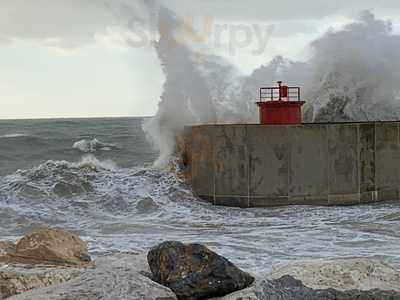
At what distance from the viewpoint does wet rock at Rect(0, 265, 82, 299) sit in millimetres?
3910

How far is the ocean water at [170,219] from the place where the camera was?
282 inches

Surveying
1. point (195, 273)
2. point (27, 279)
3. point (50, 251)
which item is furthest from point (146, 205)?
point (195, 273)

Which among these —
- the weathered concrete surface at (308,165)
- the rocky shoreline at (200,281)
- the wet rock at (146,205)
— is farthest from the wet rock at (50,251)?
the weathered concrete surface at (308,165)

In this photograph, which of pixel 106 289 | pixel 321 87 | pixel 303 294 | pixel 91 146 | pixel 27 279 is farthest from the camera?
pixel 91 146

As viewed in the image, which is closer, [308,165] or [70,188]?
[308,165]

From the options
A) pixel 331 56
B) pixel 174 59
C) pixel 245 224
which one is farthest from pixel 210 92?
pixel 245 224

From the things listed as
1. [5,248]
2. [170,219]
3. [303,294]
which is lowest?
[170,219]

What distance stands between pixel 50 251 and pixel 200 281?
210 cm

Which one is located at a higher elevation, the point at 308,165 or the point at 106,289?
the point at 308,165

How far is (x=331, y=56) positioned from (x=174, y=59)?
3785 mm

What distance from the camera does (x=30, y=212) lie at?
1013cm

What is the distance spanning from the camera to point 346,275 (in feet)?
11.6

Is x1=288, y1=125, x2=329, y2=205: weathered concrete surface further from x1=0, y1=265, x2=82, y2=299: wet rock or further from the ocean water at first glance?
x1=0, y1=265, x2=82, y2=299: wet rock

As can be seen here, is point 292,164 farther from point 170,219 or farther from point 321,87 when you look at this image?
point 321,87
